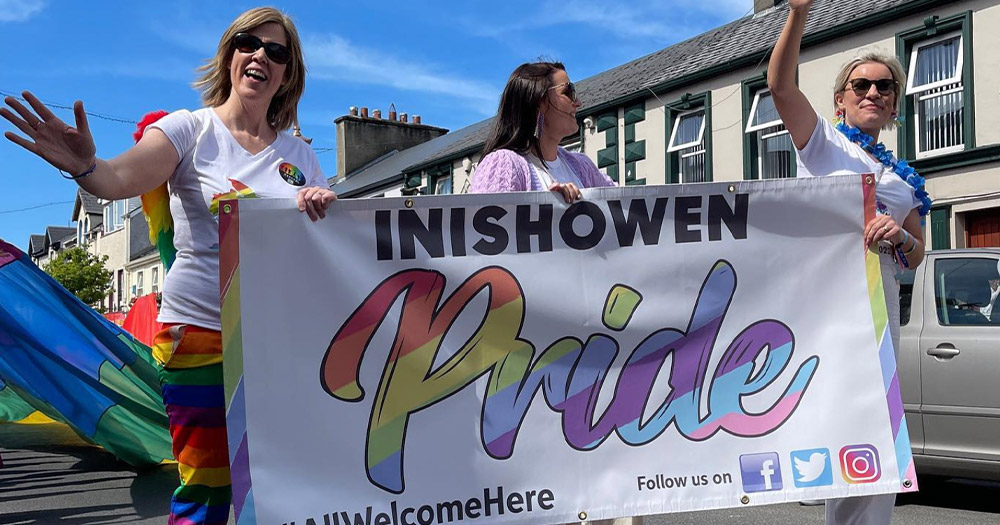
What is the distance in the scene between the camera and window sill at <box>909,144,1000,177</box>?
11.5 meters

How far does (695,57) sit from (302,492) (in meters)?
15.6

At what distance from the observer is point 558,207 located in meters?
A: 2.89

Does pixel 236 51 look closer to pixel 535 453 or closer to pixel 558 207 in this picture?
pixel 558 207

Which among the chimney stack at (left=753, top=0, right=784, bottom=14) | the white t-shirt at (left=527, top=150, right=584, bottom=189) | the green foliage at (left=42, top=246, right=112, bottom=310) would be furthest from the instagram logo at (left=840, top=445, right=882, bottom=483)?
the green foliage at (left=42, top=246, right=112, bottom=310)

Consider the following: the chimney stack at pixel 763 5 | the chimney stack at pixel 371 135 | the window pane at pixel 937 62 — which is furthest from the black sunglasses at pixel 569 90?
the chimney stack at pixel 371 135

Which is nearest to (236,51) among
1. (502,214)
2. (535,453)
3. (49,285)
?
(502,214)

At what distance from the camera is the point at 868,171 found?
3.06 metres

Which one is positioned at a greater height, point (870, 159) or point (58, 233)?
point (58, 233)

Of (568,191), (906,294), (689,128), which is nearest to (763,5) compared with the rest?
(689,128)

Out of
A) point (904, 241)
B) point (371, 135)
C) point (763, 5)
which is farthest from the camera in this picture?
point (371, 135)

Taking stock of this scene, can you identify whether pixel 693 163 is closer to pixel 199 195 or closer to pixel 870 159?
pixel 870 159

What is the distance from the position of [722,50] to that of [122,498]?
13.1 metres

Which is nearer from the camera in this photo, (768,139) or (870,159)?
(870,159)

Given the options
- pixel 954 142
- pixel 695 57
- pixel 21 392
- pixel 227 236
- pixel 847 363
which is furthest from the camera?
pixel 695 57
